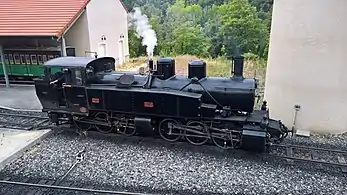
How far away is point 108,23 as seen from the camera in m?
19.8

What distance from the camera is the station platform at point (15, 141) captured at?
8125 mm

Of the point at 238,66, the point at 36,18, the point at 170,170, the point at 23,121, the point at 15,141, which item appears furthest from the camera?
the point at 36,18

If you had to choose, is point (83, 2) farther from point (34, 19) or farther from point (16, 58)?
point (16, 58)

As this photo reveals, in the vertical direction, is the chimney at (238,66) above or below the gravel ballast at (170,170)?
above

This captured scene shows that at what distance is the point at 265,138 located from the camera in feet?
25.0

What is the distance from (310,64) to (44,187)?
794cm

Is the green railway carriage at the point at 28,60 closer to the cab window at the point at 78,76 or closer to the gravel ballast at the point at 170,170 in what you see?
the cab window at the point at 78,76

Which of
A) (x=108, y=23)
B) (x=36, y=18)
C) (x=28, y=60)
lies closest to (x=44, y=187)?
(x=36, y=18)

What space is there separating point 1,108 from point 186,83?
840cm

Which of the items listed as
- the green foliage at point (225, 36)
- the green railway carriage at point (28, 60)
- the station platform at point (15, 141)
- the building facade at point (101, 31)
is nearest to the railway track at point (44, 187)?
the station platform at point (15, 141)

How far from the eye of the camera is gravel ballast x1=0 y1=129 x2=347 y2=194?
6.69m

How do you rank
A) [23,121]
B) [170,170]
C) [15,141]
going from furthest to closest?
1. [23,121]
2. [15,141]
3. [170,170]

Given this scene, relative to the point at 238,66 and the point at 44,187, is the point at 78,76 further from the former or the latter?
the point at 238,66

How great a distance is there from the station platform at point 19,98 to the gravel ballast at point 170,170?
446 centimetres
